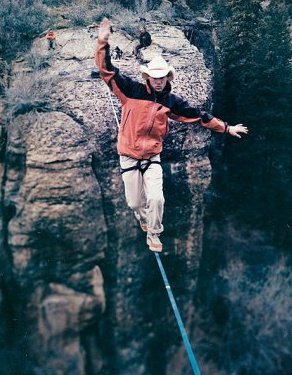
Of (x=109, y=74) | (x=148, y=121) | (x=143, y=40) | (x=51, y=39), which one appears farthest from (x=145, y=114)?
(x=51, y=39)

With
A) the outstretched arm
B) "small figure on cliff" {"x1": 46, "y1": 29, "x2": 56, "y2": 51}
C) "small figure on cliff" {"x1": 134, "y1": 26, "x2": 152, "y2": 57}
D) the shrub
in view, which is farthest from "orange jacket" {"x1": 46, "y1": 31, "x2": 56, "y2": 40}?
the outstretched arm

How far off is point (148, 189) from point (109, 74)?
76.9 inches

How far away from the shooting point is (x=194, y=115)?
6066 mm

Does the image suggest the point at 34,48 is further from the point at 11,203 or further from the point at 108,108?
the point at 11,203

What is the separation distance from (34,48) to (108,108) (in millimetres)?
3019

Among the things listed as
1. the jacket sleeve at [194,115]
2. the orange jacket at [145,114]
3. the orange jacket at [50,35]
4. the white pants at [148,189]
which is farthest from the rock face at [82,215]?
the jacket sleeve at [194,115]

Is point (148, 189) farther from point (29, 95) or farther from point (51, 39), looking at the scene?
point (51, 39)

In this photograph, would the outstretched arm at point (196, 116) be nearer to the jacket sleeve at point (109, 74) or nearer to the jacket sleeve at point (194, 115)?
the jacket sleeve at point (194, 115)

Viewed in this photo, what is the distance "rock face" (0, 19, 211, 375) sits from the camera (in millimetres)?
9266

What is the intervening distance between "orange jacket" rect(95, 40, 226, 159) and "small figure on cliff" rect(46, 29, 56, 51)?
504 centimetres

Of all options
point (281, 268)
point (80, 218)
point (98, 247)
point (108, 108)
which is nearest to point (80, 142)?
point (108, 108)

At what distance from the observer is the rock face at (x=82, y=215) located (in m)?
9.27

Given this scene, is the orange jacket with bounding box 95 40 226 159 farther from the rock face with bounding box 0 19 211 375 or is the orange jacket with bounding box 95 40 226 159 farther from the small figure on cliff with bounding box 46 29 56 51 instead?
the small figure on cliff with bounding box 46 29 56 51

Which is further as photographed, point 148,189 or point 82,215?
point 82,215
